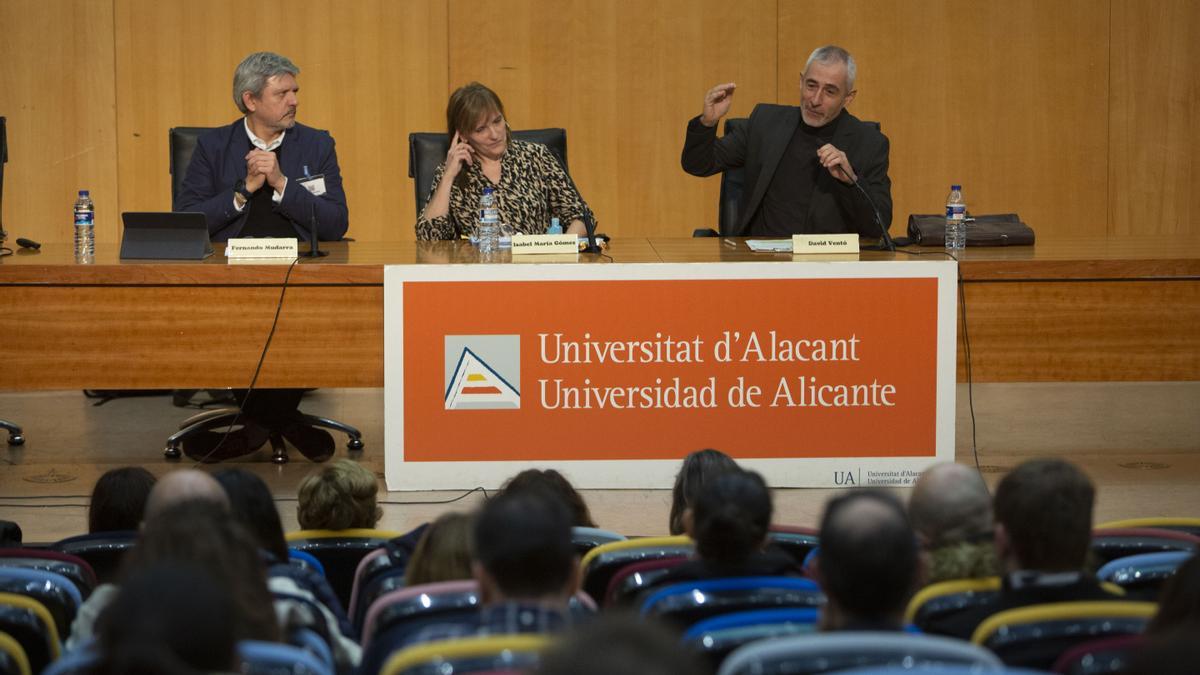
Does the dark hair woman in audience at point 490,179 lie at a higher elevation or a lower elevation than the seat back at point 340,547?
higher

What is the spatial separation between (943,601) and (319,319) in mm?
2722

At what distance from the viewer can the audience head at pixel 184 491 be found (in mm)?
2352

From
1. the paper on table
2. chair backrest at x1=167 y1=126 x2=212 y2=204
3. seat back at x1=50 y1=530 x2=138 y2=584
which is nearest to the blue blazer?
chair backrest at x1=167 y1=126 x2=212 y2=204

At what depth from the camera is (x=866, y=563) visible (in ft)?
6.49

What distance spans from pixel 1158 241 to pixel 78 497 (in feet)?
12.6

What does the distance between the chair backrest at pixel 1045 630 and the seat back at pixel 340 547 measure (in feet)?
4.18

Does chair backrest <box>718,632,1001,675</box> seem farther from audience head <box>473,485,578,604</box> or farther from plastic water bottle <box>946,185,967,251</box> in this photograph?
plastic water bottle <box>946,185,967,251</box>

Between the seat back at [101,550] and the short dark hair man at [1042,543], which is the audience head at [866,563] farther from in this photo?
the seat back at [101,550]

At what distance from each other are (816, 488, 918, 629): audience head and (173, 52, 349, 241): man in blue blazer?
3.42 meters

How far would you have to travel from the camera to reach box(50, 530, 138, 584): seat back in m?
2.70

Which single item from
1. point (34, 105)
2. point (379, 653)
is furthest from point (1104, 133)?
point (379, 653)

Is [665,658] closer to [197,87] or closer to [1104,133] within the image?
[197,87]

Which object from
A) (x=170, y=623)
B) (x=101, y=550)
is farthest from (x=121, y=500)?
(x=170, y=623)

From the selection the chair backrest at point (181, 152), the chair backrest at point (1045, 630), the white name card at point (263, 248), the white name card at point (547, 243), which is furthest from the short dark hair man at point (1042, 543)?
the chair backrest at point (181, 152)
